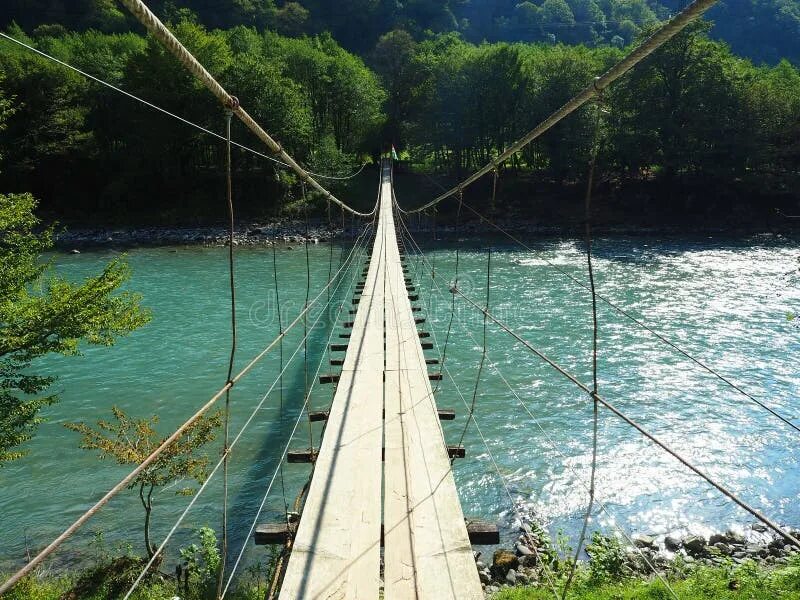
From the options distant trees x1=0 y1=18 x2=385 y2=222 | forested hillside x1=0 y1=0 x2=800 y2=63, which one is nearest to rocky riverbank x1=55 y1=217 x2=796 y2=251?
distant trees x1=0 y1=18 x2=385 y2=222

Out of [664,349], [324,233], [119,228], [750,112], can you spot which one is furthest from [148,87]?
[750,112]

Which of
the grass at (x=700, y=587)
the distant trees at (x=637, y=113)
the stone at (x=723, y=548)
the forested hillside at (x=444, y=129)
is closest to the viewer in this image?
the grass at (x=700, y=587)

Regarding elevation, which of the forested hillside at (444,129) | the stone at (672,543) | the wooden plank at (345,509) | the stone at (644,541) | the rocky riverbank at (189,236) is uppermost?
the forested hillside at (444,129)

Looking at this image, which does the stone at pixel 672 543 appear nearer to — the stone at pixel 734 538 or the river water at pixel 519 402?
the river water at pixel 519 402

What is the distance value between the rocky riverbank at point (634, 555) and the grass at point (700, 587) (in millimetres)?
131

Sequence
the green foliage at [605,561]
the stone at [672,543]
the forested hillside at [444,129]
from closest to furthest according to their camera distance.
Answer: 1. the green foliage at [605,561]
2. the stone at [672,543]
3. the forested hillside at [444,129]

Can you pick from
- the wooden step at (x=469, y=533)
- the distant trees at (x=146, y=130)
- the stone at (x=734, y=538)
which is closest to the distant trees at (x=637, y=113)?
the distant trees at (x=146, y=130)

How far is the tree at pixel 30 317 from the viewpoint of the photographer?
445 cm

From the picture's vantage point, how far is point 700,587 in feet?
10.9

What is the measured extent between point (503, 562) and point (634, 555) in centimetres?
105

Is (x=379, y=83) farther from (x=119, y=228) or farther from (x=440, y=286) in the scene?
(x=440, y=286)

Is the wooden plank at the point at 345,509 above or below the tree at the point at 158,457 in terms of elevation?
above

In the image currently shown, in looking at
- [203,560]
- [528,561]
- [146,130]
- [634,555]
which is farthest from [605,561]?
[146,130]

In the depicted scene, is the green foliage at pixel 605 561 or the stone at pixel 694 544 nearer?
the green foliage at pixel 605 561
